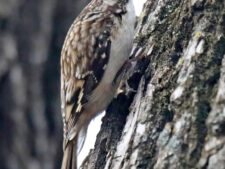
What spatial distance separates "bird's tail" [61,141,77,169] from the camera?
2.95 meters

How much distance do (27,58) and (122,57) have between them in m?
1.04

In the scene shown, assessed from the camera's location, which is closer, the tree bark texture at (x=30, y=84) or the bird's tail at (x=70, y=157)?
the bird's tail at (x=70, y=157)

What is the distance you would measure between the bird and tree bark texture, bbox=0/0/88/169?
2.17 feet

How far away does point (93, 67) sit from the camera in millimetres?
3057

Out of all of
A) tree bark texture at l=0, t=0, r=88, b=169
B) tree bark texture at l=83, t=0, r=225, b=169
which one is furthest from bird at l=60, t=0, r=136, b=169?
tree bark texture at l=0, t=0, r=88, b=169

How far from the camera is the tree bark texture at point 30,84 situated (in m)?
3.78

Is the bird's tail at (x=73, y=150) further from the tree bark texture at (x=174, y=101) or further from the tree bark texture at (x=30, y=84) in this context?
the tree bark texture at (x=30, y=84)

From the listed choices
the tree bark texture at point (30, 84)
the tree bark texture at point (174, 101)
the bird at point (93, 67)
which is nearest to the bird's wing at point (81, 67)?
the bird at point (93, 67)

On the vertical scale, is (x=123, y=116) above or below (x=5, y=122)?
below

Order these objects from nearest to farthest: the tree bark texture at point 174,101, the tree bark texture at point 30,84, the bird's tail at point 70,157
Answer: the tree bark texture at point 174,101 → the bird's tail at point 70,157 → the tree bark texture at point 30,84

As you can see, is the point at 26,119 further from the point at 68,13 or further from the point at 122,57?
the point at 122,57

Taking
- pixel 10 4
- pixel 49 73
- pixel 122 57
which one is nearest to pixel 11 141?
pixel 49 73

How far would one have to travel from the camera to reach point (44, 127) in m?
3.86

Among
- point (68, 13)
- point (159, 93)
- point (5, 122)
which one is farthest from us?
point (68, 13)
